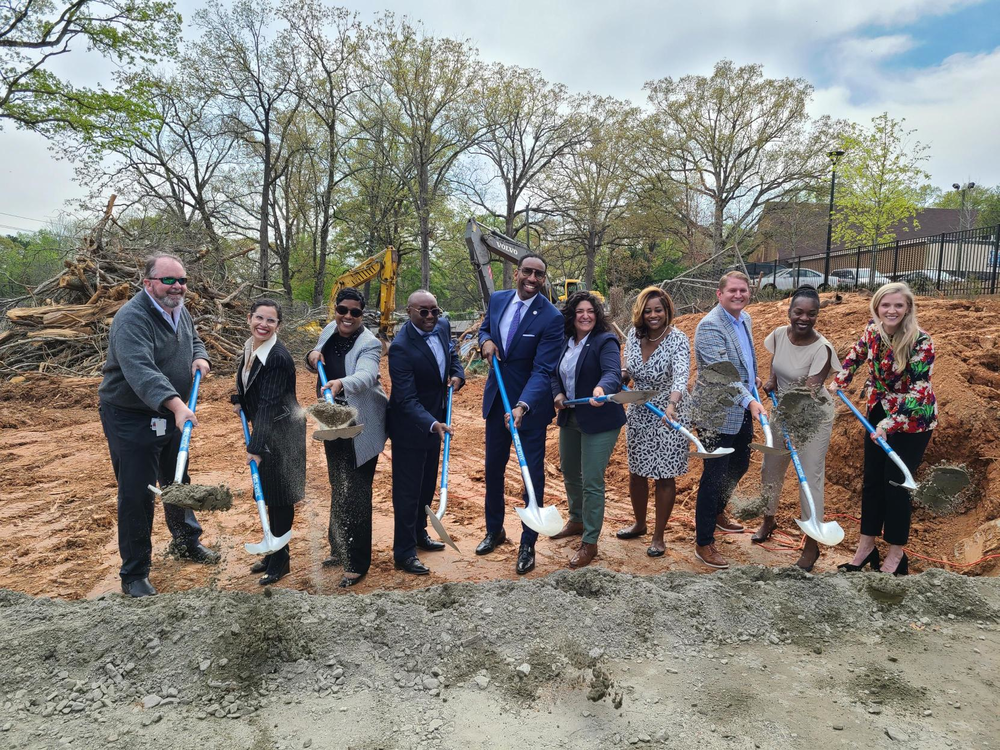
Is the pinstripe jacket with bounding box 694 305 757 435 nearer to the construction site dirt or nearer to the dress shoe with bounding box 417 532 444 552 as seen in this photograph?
the construction site dirt

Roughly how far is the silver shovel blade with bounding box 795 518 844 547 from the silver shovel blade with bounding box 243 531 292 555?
297 cm

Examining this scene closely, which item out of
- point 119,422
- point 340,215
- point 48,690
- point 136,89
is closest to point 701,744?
point 48,690

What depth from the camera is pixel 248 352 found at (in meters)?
3.51

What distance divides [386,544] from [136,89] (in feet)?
51.2

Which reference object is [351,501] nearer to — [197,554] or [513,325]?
[197,554]

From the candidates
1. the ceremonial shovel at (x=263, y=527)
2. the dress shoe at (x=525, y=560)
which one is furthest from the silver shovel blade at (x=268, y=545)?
the dress shoe at (x=525, y=560)

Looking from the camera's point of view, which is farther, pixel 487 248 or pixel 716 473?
pixel 487 248

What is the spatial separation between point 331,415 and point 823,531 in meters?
2.91

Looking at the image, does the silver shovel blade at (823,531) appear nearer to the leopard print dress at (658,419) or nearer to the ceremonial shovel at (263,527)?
the leopard print dress at (658,419)

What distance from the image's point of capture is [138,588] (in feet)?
11.0

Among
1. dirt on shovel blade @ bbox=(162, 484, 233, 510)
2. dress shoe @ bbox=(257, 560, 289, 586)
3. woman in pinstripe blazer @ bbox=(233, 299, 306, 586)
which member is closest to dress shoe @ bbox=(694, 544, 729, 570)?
woman in pinstripe blazer @ bbox=(233, 299, 306, 586)

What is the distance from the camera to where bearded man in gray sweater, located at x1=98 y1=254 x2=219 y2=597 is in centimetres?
318

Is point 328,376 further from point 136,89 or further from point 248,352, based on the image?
point 136,89

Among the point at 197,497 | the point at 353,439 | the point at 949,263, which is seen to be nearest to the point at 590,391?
the point at 353,439
